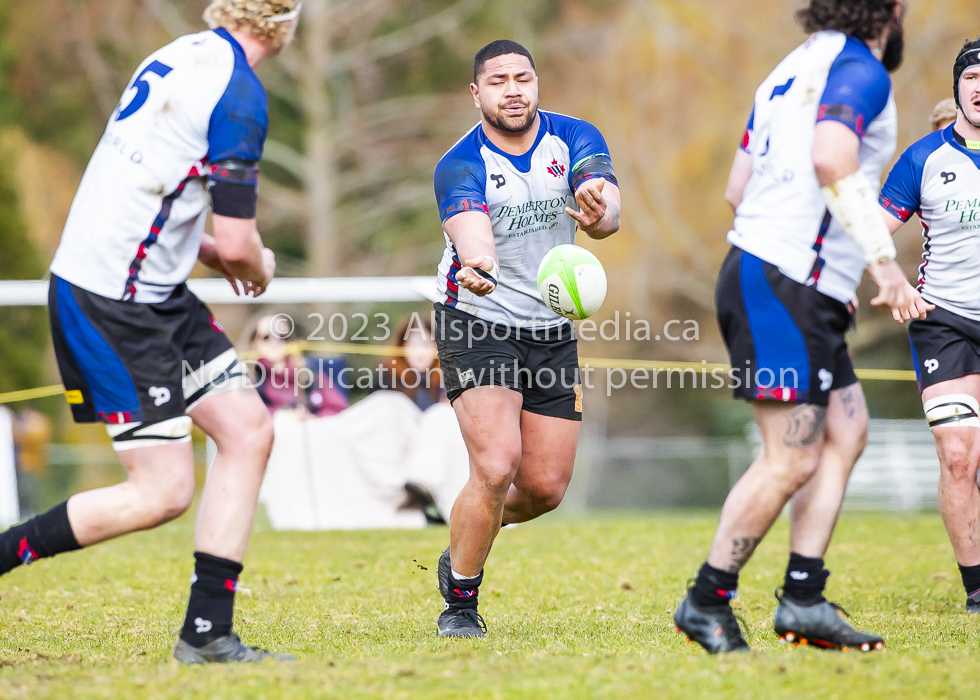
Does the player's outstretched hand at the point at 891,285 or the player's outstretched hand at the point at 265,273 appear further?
the player's outstretched hand at the point at 265,273

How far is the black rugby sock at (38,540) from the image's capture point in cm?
387

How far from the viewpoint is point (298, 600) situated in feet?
20.0

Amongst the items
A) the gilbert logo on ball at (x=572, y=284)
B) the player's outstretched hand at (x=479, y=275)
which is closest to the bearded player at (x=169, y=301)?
the player's outstretched hand at (x=479, y=275)

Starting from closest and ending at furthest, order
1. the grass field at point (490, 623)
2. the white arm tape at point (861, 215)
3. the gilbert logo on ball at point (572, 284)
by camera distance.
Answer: the grass field at point (490, 623) → the white arm tape at point (861, 215) → the gilbert logo on ball at point (572, 284)

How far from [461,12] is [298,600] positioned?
22.1 metres

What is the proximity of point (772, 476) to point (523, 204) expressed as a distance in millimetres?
1863

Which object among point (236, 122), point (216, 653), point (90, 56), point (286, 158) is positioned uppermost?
point (90, 56)

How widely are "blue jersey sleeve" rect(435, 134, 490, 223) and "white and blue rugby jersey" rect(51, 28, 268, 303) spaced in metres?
1.20

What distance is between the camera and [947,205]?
561 centimetres

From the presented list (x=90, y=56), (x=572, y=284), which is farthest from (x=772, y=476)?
(x=90, y=56)

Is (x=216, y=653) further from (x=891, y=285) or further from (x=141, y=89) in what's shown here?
(x=891, y=285)

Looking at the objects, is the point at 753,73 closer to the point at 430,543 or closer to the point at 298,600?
the point at 430,543

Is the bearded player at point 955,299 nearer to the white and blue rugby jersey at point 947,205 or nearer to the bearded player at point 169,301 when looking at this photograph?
the white and blue rugby jersey at point 947,205

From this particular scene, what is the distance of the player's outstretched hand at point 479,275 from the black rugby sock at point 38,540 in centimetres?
178
